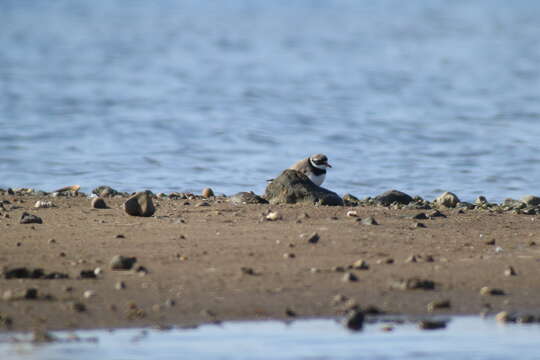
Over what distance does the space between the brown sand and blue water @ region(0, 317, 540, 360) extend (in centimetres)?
21

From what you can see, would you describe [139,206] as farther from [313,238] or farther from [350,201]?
[350,201]

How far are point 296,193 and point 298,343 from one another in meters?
4.34

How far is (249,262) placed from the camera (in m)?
7.71

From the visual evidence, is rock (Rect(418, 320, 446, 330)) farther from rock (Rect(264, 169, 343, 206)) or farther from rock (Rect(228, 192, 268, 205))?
rock (Rect(228, 192, 268, 205))

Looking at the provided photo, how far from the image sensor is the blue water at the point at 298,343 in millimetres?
5914

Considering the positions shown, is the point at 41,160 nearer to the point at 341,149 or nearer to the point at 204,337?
the point at 341,149

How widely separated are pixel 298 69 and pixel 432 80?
208 inches

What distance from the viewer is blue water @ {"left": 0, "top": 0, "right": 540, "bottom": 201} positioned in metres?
14.7

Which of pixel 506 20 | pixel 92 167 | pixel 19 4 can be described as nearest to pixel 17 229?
pixel 92 167

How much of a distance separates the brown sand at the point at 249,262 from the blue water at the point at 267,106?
382cm

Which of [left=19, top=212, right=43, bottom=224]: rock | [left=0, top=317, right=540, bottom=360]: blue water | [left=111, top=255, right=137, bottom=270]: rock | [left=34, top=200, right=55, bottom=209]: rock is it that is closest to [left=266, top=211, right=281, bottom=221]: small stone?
Answer: [left=19, top=212, right=43, bottom=224]: rock

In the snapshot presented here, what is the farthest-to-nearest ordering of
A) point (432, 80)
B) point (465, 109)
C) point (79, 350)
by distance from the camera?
point (432, 80) → point (465, 109) → point (79, 350)

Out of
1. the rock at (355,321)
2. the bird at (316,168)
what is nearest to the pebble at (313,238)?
the rock at (355,321)

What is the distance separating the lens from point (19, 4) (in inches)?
2645
